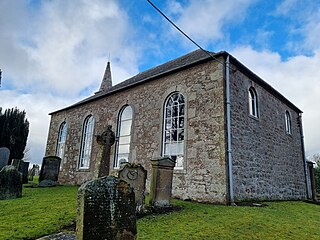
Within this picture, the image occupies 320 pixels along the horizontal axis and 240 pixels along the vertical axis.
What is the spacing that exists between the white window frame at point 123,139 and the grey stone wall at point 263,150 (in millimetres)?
5280

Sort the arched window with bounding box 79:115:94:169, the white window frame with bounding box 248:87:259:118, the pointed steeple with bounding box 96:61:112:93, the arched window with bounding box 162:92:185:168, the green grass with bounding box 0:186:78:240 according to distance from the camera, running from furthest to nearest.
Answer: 1. the pointed steeple with bounding box 96:61:112:93
2. the arched window with bounding box 79:115:94:169
3. the white window frame with bounding box 248:87:259:118
4. the arched window with bounding box 162:92:185:168
5. the green grass with bounding box 0:186:78:240

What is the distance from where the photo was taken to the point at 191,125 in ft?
Result: 30.6

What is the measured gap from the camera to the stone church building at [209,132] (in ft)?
27.7

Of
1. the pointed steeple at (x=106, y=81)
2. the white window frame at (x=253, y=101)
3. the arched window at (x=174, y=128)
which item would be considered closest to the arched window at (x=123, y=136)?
the arched window at (x=174, y=128)

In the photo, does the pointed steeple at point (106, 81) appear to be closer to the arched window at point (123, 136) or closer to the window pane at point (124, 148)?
the arched window at point (123, 136)

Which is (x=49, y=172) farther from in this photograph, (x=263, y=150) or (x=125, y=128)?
(x=263, y=150)

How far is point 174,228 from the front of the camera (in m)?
4.74

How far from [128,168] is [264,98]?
836 cm

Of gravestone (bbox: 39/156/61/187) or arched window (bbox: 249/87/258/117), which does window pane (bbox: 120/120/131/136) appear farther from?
A: arched window (bbox: 249/87/258/117)

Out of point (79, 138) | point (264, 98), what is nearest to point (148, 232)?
point (264, 98)

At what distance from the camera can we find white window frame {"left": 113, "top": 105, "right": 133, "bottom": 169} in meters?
11.8

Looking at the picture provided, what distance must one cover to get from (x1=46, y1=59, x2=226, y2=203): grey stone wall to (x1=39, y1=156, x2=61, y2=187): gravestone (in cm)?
157

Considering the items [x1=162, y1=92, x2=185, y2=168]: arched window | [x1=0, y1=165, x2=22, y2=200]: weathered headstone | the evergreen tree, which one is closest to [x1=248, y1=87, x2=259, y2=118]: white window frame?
[x1=162, y1=92, x2=185, y2=168]: arched window

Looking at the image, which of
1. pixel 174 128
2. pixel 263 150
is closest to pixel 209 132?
pixel 174 128
